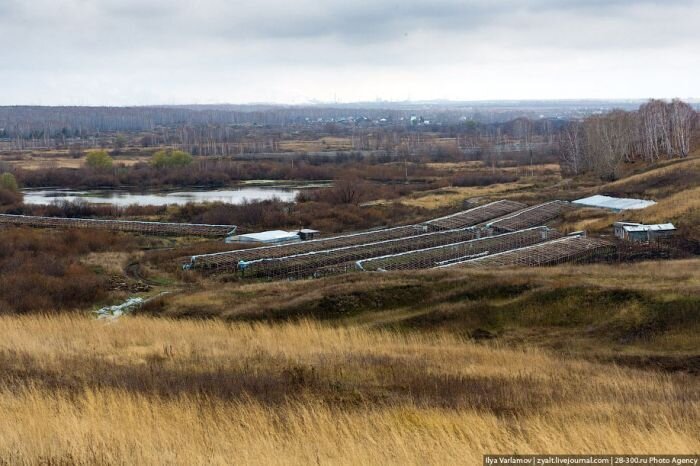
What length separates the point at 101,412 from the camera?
7055mm

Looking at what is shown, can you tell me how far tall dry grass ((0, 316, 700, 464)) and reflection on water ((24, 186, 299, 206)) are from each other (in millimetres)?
45287

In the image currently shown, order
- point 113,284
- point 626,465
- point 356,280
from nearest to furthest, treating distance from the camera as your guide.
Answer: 1. point 626,465
2. point 356,280
3. point 113,284

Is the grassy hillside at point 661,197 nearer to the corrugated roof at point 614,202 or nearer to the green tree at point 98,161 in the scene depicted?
the corrugated roof at point 614,202

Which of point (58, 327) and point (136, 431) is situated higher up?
point (136, 431)

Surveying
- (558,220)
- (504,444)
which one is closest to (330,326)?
(504,444)

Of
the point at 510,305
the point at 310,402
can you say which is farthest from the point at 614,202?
the point at 310,402

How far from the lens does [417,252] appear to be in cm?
2867

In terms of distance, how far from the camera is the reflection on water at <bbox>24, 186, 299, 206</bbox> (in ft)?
189

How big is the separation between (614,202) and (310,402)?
3483 centimetres

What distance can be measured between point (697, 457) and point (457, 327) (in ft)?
33.1

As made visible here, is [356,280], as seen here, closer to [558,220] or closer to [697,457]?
[697,457]

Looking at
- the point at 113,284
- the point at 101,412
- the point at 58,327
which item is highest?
the point at 101,412

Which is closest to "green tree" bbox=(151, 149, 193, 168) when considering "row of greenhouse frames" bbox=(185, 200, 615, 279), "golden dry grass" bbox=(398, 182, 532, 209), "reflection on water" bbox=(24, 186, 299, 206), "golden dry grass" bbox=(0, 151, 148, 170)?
"golden dry grass" bbox=(0, 151, 148, 170)

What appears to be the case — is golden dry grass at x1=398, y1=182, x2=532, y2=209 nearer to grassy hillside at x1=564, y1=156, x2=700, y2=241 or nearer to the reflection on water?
grassy hillside at x1=564, y1=156, x2=700, y2=241
